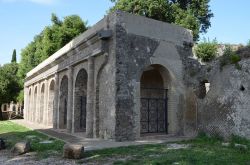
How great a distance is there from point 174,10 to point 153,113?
46.5ft

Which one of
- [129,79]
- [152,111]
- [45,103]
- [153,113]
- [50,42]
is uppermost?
[50,42]

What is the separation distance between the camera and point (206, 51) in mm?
18391

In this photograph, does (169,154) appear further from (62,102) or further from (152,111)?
(62,102)

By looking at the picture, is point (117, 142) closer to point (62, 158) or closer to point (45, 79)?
point (62, 158)

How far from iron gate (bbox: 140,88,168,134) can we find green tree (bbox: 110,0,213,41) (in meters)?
11.4

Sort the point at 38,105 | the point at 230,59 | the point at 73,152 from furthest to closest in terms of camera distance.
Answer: the point at 38,105, the point at 230,59, the point at 73,152

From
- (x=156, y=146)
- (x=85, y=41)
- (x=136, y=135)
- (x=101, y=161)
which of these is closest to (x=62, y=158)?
(x=101, y=161)

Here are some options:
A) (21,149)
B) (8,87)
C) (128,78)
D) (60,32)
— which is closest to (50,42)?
(60,32)

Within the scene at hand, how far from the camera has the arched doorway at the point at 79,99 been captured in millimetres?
17125

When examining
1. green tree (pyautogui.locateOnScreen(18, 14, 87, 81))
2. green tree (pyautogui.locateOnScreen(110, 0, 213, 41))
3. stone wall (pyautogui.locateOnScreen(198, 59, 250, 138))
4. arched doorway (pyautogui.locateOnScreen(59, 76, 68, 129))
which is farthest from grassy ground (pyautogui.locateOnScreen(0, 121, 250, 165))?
green tree (pyautogui.locateOnScreen(18, 14, 87, 81))

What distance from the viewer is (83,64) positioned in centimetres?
1609

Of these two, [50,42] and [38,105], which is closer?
[38,105]

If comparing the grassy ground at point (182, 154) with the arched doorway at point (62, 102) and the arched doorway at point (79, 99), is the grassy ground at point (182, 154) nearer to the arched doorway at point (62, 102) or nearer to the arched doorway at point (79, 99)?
the arched doorway at point (79, 99)

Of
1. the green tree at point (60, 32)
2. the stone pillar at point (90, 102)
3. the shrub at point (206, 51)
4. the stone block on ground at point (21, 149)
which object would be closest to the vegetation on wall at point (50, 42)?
the green tree at point (60, 32)
